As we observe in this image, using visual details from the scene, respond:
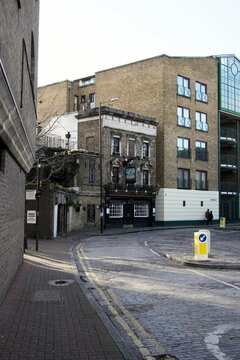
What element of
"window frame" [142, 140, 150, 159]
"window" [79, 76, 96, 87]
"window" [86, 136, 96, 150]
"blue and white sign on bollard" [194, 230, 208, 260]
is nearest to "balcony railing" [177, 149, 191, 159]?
"window frame" [142, 140, 150, 159]

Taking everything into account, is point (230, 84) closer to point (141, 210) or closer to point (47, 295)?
point (141, 210)

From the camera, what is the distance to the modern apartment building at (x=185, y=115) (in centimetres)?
4625

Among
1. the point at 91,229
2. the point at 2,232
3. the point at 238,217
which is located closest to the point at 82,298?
the point at 2,232

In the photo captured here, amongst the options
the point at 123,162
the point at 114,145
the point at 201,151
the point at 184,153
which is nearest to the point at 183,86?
the point at 184,153

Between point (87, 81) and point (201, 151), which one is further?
point (87, 81)

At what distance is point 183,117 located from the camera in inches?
1900

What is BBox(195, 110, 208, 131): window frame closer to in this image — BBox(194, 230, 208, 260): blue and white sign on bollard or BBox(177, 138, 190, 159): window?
BBox(177, 138, 190, 159): window

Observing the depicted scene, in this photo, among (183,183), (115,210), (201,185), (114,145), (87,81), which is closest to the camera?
(114,145)

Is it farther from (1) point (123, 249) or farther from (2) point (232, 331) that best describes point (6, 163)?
(1) point (123, 249)

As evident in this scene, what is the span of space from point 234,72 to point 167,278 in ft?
153

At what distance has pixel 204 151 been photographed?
51156mm

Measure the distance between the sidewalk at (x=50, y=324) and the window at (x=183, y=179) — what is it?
35.9 m

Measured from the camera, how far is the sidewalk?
6023 mm

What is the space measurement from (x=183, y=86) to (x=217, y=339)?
4380 centimetres
